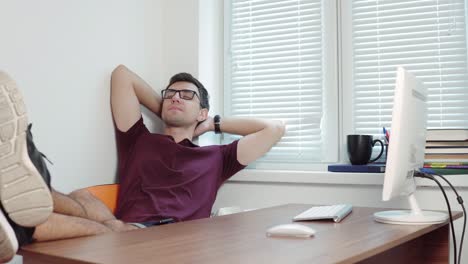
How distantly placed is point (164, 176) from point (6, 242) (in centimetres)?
123

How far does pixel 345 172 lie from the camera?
230cm

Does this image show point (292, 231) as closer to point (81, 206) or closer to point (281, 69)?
point (81, 206)

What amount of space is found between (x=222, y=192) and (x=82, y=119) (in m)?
0.81

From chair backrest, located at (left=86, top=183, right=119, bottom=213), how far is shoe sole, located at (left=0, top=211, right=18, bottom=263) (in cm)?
104

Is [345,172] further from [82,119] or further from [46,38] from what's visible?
[46,38]

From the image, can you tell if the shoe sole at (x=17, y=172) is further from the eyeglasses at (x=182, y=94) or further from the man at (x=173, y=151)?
the eyeglasses at (x=182, y=94)

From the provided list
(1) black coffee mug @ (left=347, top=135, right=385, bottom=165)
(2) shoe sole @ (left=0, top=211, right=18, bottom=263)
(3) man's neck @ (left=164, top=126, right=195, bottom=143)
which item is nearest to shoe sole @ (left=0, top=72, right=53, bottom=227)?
(2) shoe sole @ (left=0, top=211, right=18, bottom=263)

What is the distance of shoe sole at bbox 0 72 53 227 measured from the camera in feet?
3.47

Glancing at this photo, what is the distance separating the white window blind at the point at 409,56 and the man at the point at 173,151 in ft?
1.58

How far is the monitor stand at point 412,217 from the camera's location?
151 cm

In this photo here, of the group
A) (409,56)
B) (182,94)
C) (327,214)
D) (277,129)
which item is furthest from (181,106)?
(409,56)

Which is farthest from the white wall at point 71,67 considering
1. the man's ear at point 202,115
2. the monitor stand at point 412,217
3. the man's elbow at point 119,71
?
the monitor stand at point 412,217

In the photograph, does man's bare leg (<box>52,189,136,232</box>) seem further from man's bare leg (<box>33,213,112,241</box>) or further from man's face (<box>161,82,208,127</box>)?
man's face (<box>161,82,208,127</box>)

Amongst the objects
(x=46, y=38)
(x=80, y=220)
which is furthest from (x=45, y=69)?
(x=80, y=220)
